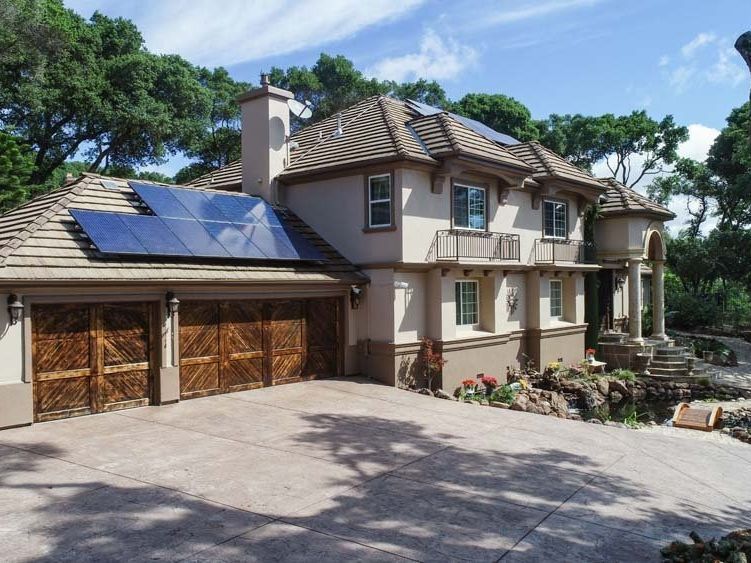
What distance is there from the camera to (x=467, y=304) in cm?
Result: 1789

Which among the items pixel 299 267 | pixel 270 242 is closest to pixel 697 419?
pixel 299 267

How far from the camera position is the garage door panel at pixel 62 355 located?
10.5 metres

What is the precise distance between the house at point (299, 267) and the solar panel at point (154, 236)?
1.9 inches

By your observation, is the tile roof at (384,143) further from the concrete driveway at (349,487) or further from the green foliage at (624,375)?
the green foliage at (624,375)

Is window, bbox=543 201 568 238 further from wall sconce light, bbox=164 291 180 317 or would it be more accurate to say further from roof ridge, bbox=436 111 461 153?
wall sconce light, bbox=164 291 180 317

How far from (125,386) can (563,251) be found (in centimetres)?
1462

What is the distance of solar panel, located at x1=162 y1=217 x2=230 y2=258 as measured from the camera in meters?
13.1

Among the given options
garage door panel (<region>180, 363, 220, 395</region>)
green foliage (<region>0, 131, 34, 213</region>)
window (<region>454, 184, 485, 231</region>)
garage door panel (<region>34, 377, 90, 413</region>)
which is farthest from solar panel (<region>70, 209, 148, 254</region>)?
green foliage (<region>0, 131, 34, 213</region>)

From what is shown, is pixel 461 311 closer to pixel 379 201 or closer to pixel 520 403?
pixel 520 403

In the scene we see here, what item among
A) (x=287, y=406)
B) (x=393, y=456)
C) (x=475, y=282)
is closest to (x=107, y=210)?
(x=287, y=406)

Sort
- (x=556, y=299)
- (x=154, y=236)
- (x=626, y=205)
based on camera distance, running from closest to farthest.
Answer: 1. (x=154, y=236)
2. (x=556, y=299)
3. (x=626, y=205)

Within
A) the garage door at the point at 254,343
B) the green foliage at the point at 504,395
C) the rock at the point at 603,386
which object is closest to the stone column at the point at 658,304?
the rock at the point at 603,386

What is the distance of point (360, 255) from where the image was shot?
16.1 metres

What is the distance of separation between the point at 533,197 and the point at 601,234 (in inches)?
205
